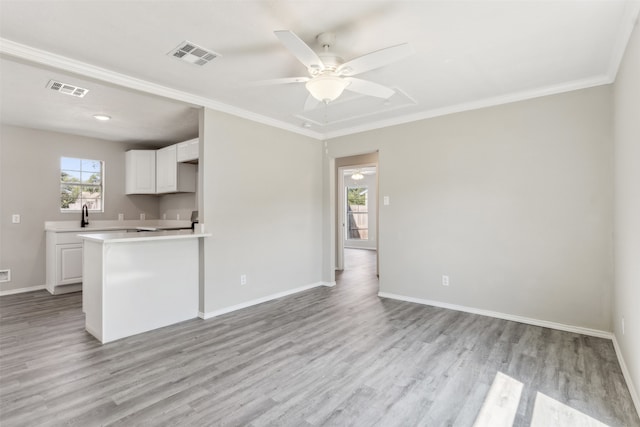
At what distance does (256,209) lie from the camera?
419 centimetres

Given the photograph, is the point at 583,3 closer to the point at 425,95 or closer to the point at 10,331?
the point at 425,95

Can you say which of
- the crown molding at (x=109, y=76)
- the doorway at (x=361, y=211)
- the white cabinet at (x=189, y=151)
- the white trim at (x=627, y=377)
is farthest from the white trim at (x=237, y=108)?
the doorway at (x=361, y=211)

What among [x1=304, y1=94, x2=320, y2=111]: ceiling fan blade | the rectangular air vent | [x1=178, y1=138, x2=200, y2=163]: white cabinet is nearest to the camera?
[x1=304, y1=94, x2=320, y2=111]: ceiling fan blade

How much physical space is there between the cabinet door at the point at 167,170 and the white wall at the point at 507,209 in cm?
→ 331

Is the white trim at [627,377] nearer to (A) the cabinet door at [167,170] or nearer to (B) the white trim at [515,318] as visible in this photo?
(B) the white trim at [515,318]

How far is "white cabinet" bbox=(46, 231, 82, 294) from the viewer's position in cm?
453

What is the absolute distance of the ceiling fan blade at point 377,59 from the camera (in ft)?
6.08

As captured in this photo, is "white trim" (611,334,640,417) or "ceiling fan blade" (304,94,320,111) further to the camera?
"ceiling fan blade" (304,94,320,111)

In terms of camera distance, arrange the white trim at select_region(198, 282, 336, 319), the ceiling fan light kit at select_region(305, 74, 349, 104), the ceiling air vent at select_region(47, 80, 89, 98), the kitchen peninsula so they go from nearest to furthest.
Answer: the ceiling fan light kit at select_region(305, 74, 349, 104) → the kitchen peninsula → the ceiling air vent at select_region(47, 80, 89, 98) → the white trim at select_region(198, 282, 336, 319)

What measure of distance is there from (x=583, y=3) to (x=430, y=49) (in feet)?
3.05

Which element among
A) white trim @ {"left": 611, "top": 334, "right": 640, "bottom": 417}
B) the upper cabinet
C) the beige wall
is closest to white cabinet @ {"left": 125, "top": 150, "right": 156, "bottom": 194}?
the upper cabinet

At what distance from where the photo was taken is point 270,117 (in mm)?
4258

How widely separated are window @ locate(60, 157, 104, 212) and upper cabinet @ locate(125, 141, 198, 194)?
1.43ft

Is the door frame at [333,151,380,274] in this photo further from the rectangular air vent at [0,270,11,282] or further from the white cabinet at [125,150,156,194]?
the rectangular air vent at [0,270,11,282]
